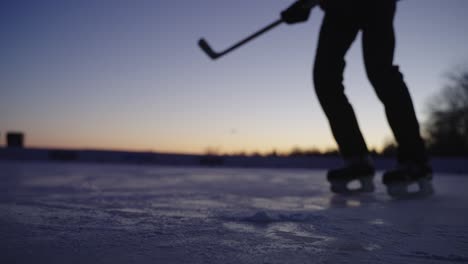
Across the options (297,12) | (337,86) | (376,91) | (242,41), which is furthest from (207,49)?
(376,91)

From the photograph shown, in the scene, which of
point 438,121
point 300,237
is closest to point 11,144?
point 300,237

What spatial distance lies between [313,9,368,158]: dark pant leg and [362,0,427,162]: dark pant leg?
160 mm

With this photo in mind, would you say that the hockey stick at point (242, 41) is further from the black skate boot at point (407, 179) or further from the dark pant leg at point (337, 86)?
the black skate boot at point (407, 179)

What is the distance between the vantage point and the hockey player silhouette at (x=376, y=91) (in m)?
1.93

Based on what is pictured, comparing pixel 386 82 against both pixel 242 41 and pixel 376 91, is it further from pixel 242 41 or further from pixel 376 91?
pixel 242 41

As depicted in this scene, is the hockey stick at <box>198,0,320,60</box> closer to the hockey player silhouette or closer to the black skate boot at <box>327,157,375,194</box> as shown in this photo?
the hockey player silhouette

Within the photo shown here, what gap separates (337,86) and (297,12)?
0.58m

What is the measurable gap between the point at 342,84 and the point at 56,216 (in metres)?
1.68

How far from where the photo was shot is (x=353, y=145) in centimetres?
212

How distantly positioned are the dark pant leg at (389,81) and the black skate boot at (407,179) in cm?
5

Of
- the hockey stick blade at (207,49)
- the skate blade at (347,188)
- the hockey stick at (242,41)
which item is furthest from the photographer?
the hockey stick blade at (207,49)

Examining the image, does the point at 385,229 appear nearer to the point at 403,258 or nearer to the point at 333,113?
the point at 403,258

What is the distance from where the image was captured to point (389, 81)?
1925mm

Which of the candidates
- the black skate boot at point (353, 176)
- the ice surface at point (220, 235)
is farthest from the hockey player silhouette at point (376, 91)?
the ice surface at point (220, 235)
